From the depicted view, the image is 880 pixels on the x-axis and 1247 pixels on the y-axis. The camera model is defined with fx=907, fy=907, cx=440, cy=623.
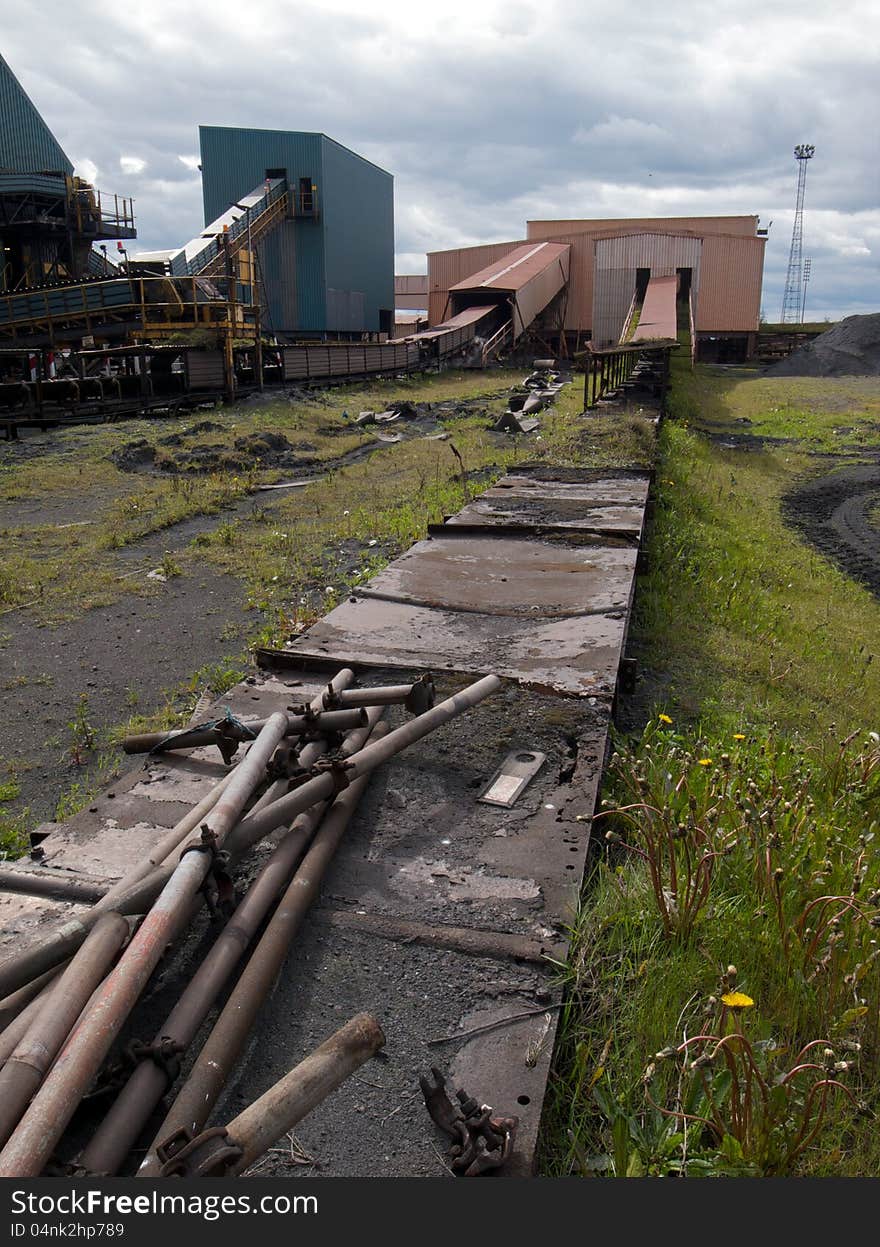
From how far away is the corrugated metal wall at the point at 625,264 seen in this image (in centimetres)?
3294

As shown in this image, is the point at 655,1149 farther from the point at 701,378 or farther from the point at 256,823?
the point at 701,378

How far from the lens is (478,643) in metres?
4.26

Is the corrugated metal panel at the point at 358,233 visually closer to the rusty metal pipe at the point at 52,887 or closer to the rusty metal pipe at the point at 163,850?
the rusty metal pipe at the point at 163,850

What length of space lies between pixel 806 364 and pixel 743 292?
14.0ft

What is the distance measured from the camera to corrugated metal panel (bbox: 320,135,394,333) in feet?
105

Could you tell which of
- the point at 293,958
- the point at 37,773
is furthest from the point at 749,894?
the point at 37,773

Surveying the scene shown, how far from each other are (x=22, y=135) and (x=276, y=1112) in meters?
30.6

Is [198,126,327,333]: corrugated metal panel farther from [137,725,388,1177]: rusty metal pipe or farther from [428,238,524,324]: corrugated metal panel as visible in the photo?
[137,725,388,1177]: rusty metal pipe

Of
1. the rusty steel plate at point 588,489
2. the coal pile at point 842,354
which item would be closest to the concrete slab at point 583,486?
the rusty steel plate at point 588,489

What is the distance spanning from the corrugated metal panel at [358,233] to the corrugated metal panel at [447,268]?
2.36 m

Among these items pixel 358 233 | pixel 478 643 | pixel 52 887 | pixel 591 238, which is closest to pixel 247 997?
pixel 52 887

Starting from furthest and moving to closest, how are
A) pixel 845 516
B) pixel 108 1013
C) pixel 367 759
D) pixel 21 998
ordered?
pixel 845 516, pixel 367 759, pixel 21 998, pixel 108 1013

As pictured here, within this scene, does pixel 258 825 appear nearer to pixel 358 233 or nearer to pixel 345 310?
pixel 345 310

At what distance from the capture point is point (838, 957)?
7.72ft
